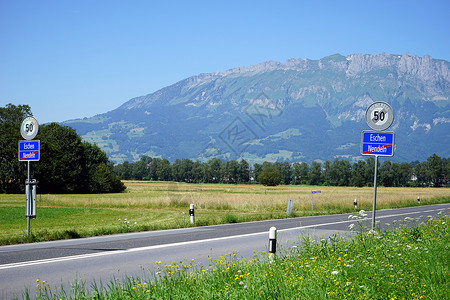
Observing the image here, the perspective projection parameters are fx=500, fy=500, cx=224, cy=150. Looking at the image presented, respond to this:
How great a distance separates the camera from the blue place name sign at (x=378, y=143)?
12.6 metres

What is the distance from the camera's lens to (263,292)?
6.19 metres

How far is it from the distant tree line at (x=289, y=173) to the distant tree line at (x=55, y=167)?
49.0m

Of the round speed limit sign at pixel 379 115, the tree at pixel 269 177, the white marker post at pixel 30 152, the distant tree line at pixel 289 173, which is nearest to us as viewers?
the round speed limit sign at pixel 379 115

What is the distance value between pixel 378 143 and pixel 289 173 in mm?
184927

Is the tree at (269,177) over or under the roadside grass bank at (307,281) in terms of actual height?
under

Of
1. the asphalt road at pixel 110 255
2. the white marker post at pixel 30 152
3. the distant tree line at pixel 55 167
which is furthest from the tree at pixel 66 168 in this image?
the asphalt road at pixel 110 255

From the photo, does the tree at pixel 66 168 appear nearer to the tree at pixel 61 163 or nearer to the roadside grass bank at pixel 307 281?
the tree at pixel 61 163

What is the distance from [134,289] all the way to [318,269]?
275 cm

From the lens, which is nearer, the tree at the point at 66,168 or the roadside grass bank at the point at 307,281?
the roadside grass bank at the point at 307,281

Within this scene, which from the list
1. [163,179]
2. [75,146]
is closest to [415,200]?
[75,146]

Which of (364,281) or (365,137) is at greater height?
(365,137)

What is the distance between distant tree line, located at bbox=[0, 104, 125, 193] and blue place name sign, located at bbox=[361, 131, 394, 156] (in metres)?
Result: 65.6

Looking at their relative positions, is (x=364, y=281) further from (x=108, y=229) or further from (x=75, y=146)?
(x=75, y=146)

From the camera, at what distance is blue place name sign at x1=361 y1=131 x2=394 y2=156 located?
496 inches
